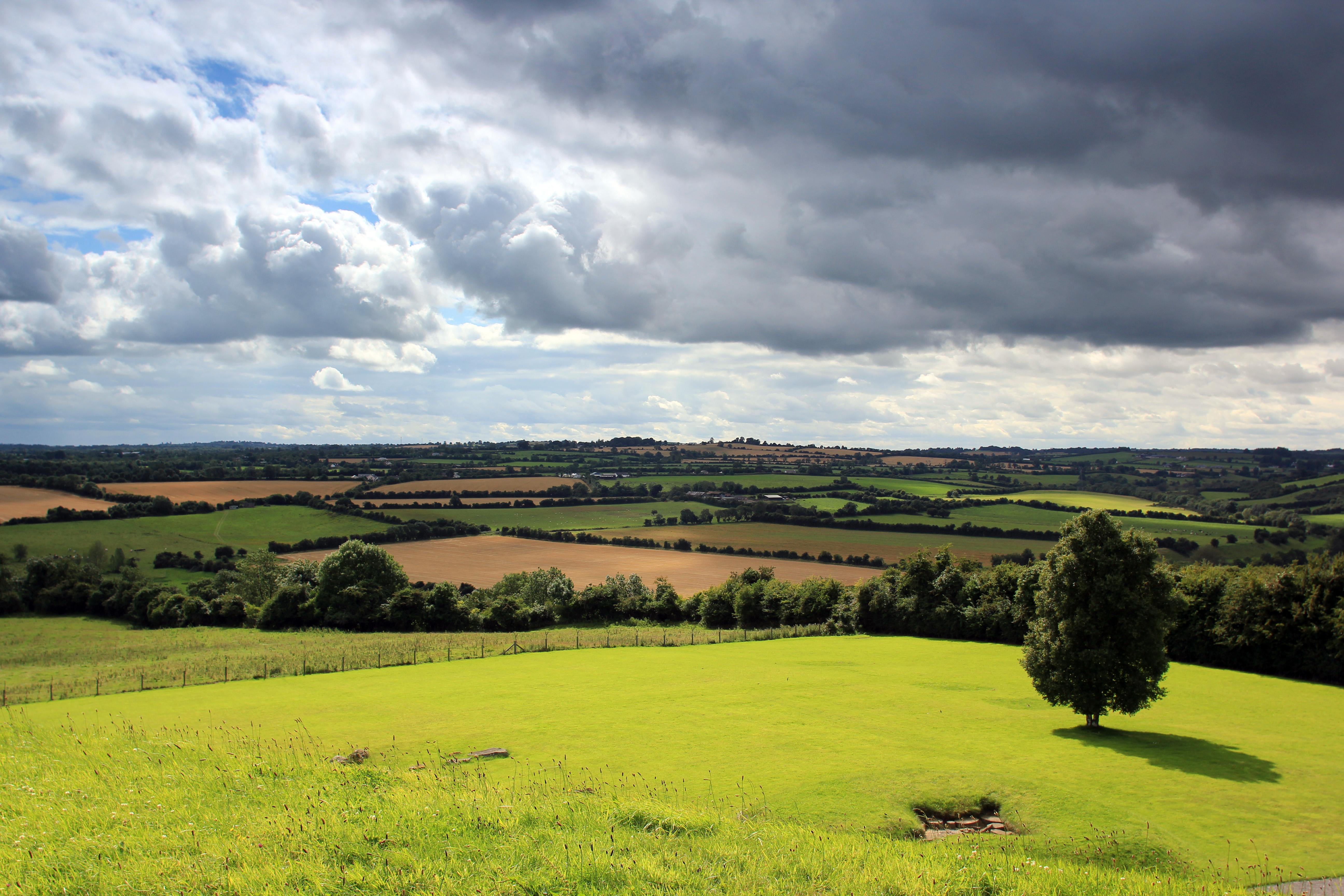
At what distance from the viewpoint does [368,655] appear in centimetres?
4572

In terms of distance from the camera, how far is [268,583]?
251ft

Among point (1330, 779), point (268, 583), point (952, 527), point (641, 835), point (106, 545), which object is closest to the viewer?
point (641, 835)

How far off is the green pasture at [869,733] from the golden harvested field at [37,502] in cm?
8938

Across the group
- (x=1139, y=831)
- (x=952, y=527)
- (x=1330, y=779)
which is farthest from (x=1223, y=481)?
(x=1139, y=831)

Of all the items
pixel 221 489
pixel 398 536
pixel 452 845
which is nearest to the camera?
pixel 452 845

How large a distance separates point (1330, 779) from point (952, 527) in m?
91.5

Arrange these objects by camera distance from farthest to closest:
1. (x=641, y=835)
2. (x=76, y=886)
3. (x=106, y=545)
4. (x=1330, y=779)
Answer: (x=106, y=545)
(x=1330, y=779)
(x=641, y=835)
(x=76, y=886)

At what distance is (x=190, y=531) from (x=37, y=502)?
28.1 m

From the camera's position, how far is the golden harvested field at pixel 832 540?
3642 inches

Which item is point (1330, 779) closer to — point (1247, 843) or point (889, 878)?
point (1247, 843)

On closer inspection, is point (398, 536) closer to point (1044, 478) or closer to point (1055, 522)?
point (1055, 522)

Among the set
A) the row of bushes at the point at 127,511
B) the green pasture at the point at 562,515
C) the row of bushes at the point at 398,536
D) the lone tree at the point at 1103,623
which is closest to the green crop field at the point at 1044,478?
the green pasture at the point at 562,515

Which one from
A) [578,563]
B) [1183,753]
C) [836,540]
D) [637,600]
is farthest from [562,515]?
[1183,753]

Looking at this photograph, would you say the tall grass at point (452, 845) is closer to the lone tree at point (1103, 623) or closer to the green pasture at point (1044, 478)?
the lone tree at point (1103, 623)
